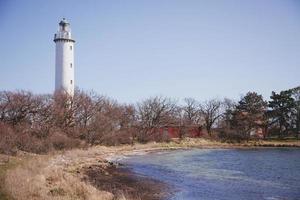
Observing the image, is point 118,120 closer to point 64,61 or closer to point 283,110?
point 64,61

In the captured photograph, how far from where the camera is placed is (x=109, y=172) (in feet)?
100

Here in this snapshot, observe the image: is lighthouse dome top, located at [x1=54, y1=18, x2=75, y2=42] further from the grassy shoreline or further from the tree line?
the grassy shoreline

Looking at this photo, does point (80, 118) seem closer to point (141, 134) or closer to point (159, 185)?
point (141, 134)

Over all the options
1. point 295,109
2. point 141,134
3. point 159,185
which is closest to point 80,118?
point 141,134

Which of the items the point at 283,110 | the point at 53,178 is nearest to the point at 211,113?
the point at 283,110

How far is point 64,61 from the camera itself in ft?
174

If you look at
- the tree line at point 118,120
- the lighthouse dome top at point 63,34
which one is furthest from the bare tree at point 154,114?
the lighthouse dome top at point 63,34

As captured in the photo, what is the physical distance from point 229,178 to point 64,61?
102 ft

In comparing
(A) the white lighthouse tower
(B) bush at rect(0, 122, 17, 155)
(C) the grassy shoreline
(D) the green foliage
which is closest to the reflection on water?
(C) the grassy shoreline

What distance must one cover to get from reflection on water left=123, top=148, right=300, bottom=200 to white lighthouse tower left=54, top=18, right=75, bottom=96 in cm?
1823

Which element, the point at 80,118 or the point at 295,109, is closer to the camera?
the point at 80,118

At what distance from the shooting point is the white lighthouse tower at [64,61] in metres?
52.8

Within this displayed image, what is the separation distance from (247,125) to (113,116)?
26.2 meters

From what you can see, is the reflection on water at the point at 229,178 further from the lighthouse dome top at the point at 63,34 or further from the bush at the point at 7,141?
the lighthouse dome top at the point at 63,34
